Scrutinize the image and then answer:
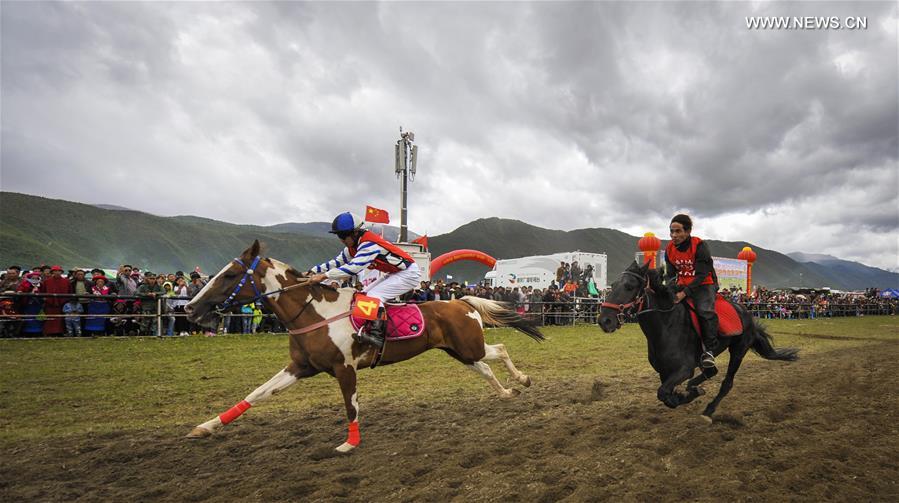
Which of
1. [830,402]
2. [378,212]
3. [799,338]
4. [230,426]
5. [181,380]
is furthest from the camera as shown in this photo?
[378,212]

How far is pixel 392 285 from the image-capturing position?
6.57 metres

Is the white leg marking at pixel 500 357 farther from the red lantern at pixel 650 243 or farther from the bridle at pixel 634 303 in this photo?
the red lantern at pixel 650 243

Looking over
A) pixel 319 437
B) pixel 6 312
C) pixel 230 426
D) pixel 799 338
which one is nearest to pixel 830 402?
pixel 319 437

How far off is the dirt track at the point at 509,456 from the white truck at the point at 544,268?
27.9 m

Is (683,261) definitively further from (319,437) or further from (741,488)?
(319,437)

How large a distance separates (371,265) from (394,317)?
0.78 meters

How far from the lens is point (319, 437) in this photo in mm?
6086

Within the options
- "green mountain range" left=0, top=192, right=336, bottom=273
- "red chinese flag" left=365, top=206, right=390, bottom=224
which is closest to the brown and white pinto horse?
"red chinese flag" left=365, top=206, right=390, bottom=224

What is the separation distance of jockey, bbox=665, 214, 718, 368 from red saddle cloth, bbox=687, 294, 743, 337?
0.22ft

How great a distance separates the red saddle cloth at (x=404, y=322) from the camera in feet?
20.6

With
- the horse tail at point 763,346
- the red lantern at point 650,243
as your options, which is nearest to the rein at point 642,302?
the horse tail at point 763,346

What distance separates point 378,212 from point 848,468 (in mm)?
22331

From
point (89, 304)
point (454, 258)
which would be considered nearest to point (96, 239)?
point (454, 258)

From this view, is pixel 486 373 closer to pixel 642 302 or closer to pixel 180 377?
pixel 642 302
